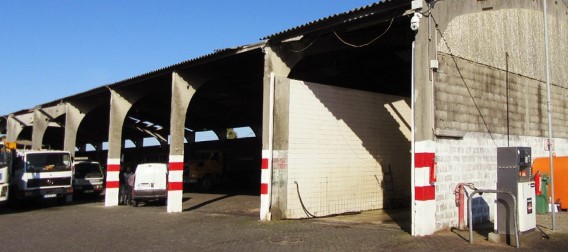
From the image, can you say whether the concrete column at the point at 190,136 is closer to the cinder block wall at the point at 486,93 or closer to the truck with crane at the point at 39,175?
the truck with crane at the point at 39,175

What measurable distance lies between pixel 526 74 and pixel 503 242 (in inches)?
284

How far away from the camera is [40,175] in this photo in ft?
66.0

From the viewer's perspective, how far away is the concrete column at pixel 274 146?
14.1 m

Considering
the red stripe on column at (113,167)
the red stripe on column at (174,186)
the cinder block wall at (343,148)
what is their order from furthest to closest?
the red stripe on column at (113,167) < the red stripe on column at (174,186) < the cinder block wall at (343,148)

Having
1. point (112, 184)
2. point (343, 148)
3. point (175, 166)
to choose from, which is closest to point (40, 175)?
point (112, 184)

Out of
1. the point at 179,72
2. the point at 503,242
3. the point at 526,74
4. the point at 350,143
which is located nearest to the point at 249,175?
the point at 179,72

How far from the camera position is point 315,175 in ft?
48.3

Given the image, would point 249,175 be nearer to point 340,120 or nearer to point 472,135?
point 340,120

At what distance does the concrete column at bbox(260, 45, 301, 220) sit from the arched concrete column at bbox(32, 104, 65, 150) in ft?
50.5

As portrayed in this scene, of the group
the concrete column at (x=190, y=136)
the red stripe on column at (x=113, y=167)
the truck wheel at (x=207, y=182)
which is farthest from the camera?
the concrete column at (x=190, y=136)

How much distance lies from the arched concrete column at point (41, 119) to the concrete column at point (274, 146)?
15.4 m

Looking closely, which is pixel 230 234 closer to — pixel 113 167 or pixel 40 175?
pixel 113 167

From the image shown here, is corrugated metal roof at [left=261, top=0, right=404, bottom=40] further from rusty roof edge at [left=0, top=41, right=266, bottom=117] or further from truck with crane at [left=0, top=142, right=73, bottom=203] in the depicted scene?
truck with crane at [left=0, top=142, right=73, bottom=203]

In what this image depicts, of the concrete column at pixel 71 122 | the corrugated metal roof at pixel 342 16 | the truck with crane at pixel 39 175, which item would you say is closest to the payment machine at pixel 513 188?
the corrugated metal roof at pixel 342 16
